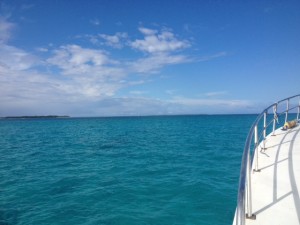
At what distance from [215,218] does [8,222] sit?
691 centimetres

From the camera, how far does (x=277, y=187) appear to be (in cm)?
390

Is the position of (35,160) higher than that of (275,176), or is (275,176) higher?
(275,176)

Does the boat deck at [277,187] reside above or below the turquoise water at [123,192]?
above

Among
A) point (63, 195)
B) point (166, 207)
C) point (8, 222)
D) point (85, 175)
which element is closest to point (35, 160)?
point (85, 175)

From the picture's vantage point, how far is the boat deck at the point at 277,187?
3098 millimetres

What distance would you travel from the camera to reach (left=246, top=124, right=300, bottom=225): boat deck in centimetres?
310

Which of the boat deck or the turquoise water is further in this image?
the turquoise water

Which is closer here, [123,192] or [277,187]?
[277,187]

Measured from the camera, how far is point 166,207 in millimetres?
7863

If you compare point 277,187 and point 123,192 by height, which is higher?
point 277,187

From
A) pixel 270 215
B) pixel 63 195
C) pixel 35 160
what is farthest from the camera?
pixel 35 160

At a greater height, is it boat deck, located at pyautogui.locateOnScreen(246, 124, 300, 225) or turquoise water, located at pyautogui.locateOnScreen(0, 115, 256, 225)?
boat deck, located at pyautogui.locateOnScreen(246, 124, 300, 225)

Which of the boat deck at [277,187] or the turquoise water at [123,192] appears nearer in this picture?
the boat deck at [277,187]

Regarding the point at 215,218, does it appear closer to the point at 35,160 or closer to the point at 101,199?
the point at 101,199
